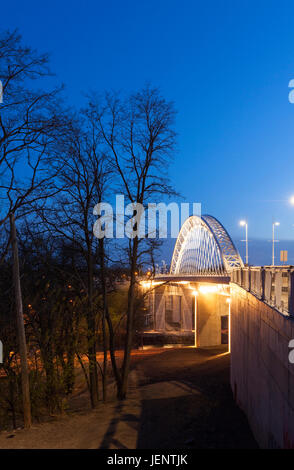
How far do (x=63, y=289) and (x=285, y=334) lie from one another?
1351 centimetres

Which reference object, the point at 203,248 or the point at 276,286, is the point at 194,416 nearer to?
the point at 276,286

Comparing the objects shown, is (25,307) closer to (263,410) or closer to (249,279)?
(249,279)

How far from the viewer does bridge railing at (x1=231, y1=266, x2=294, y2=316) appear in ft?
22.0

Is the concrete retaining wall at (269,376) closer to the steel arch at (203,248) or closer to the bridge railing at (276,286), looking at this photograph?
the bridge railing at (276,286)

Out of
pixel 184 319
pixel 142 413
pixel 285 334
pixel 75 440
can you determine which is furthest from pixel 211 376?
pixel 184 319

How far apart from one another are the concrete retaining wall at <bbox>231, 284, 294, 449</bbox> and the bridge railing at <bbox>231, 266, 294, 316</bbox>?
0.19 meters

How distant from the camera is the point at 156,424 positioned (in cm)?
1345

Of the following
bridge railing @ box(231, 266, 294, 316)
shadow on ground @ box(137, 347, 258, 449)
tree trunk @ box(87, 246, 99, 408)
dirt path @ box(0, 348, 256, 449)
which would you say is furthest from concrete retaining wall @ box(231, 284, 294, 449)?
tree trunk @ box(87, 246, 99, 408)

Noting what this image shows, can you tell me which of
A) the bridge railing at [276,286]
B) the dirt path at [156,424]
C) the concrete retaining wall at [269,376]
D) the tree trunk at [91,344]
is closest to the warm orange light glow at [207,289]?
the dirt path at [156,424]

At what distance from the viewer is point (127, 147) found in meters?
20.2

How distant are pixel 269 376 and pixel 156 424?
6464mm

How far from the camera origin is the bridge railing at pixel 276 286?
22.0ft

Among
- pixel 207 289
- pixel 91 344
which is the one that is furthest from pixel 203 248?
pixel 91 344

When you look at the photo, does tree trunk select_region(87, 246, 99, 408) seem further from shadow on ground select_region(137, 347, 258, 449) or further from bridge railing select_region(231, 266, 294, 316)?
bridge railing select_region(231, 266, 294, 316)
